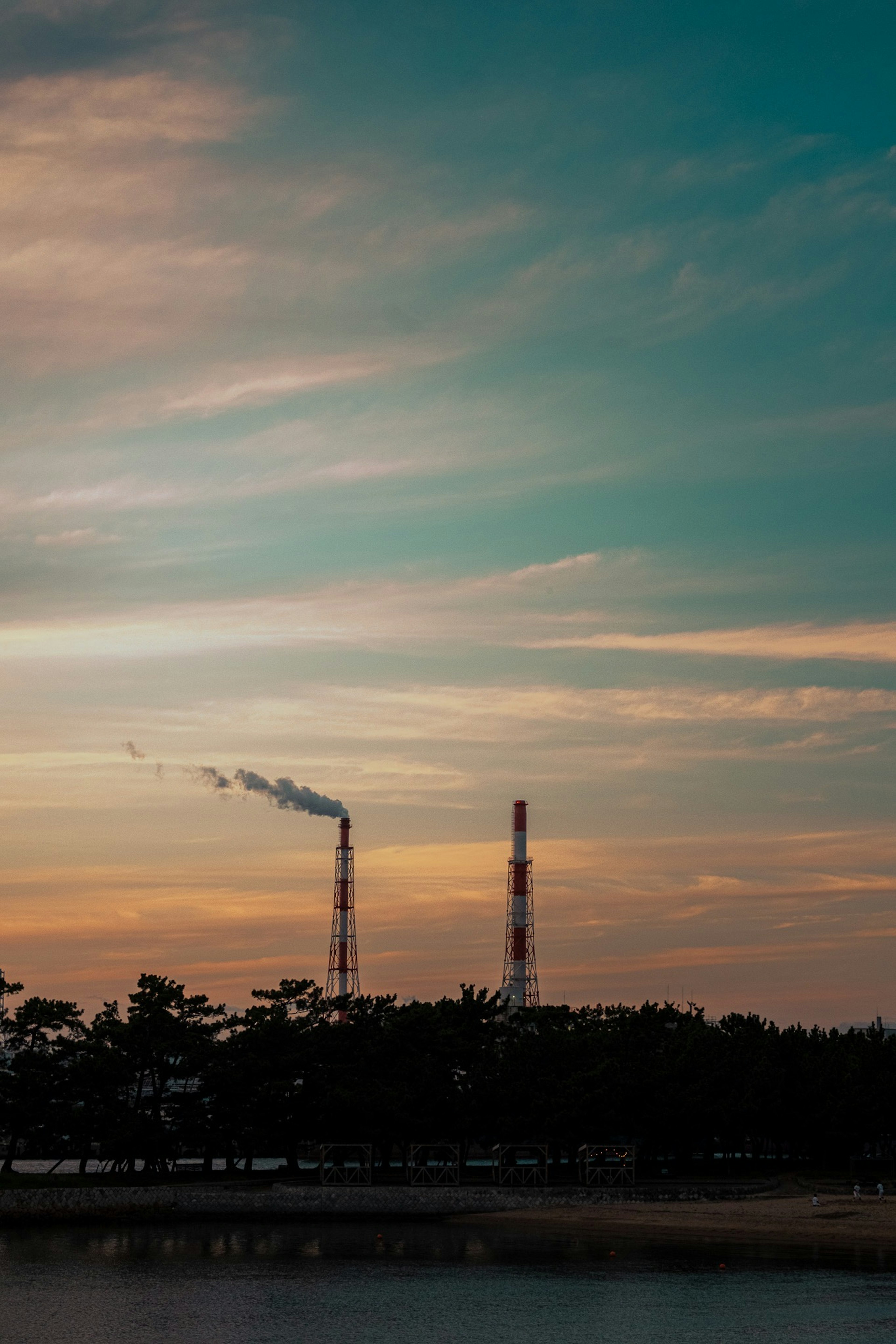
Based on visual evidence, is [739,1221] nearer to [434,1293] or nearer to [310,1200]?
[310,1200]

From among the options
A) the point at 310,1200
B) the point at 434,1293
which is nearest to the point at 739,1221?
the point at 310,1200

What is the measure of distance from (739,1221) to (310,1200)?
86.9 ft

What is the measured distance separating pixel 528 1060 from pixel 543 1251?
27040mm

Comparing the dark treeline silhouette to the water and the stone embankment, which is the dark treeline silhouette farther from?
the water

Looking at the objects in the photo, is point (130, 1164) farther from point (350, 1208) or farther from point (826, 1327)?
point (826, 1327)

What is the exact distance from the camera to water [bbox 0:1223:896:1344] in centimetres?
5266

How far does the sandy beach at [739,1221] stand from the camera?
75.7m

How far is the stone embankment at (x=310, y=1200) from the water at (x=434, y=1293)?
331 inches

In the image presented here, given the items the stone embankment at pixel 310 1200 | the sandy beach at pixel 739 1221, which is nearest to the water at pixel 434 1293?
the sandy beach at pixel 739 1221

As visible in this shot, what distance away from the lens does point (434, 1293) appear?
6025 centimetres

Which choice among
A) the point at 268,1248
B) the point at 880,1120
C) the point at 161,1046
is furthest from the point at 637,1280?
the point at 880,1120

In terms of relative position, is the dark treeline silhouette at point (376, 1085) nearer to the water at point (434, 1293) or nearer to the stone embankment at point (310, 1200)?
→ the stone embankment at point (310, 1200)

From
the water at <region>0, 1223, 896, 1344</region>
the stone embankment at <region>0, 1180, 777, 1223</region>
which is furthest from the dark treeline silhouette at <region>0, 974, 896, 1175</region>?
the water at <region>0, 1223, 896, 1344</region>

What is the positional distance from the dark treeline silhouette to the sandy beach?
8719mm
